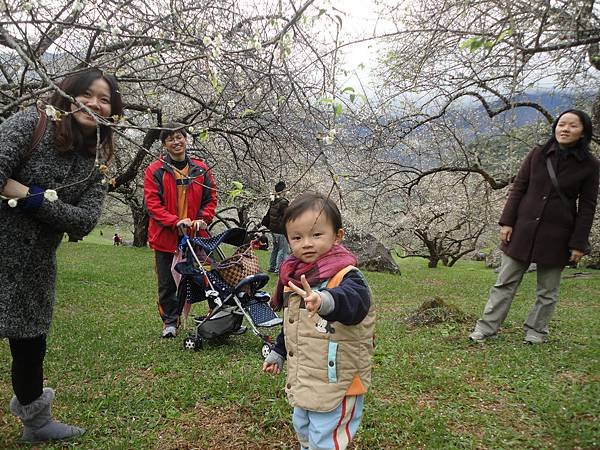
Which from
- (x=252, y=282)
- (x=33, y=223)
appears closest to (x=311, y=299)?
(x=33, y=223)

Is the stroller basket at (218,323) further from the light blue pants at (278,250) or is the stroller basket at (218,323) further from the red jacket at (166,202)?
the light blue pants at (278,250)

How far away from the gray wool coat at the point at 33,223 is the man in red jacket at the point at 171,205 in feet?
6.07

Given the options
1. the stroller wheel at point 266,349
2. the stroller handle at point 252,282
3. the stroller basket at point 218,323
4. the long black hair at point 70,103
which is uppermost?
the long black hair at point 70,103

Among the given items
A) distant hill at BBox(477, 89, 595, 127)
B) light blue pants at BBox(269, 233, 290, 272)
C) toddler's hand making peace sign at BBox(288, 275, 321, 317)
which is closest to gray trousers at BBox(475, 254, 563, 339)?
toddler's hand making peace sign at BBox(288, 275, 321, 317)

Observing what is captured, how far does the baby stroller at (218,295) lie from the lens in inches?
163

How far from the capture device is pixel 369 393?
338cm

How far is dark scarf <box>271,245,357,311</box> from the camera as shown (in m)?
1.98

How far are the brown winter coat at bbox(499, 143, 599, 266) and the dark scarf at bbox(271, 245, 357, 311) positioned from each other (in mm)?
2888

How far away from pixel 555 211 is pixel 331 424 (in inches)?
127

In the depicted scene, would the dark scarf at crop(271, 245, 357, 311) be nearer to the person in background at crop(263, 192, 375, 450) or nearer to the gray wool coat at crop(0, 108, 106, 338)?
the person in background at crop(263, 192, 375, 450)

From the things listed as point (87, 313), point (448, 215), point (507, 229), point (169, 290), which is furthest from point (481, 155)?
point (448, 215)

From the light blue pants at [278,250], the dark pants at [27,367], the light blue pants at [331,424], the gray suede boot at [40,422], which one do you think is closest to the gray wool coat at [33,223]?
the dark pants at [27,367]

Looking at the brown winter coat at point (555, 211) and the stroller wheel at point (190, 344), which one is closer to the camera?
the brown winter coat at point (555, 211)

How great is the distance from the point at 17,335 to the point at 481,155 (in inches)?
321
